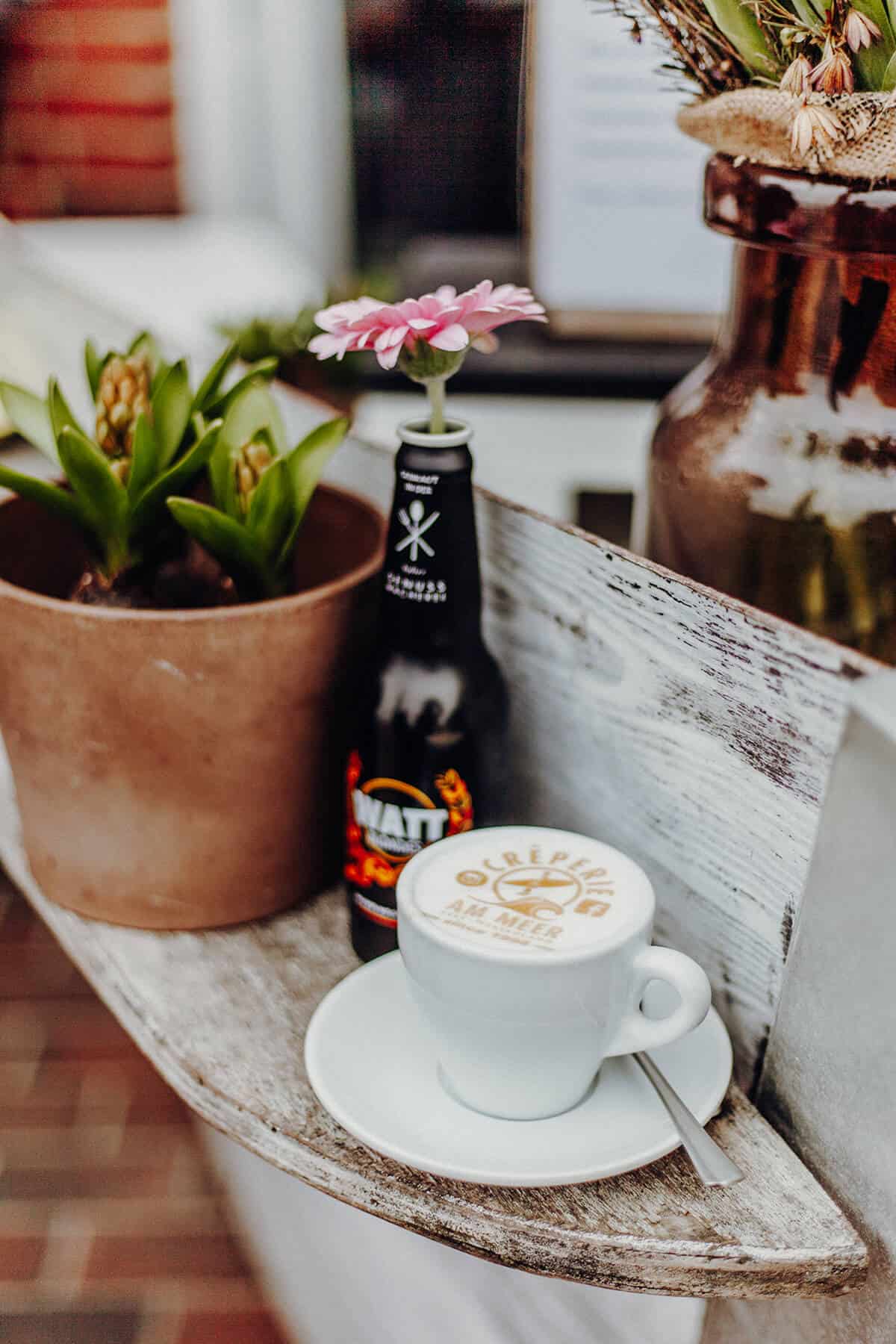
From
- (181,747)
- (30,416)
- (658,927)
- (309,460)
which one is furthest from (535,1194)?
(30,416)

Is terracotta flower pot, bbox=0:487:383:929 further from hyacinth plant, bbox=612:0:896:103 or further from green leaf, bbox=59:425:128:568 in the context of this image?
hyacinth plant, bbox=612:0:896:103

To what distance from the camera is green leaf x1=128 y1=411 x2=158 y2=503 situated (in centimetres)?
58

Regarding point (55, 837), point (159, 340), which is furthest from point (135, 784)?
point (159, 340)

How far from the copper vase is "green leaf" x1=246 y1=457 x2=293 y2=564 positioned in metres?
0.22

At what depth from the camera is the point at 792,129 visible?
19.3 inches

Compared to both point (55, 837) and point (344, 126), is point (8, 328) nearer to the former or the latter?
point (55, 837)

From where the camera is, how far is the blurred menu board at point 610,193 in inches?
60.6

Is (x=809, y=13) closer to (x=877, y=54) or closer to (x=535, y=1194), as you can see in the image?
(x=877, y=54)

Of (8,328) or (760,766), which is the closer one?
(760,766)

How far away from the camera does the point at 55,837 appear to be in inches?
25.5

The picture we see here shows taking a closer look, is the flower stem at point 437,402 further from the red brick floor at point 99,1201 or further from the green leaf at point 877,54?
the red brick floor at point 99,1201

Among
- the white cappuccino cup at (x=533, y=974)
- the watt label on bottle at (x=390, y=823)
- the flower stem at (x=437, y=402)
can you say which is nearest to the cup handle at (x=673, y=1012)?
the white cappuccino cup at (x=533, y=974)

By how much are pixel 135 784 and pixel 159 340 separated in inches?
19.1

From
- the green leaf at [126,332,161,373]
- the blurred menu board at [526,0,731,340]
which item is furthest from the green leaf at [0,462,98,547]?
the blurred menu board at [526,0,731,340]
